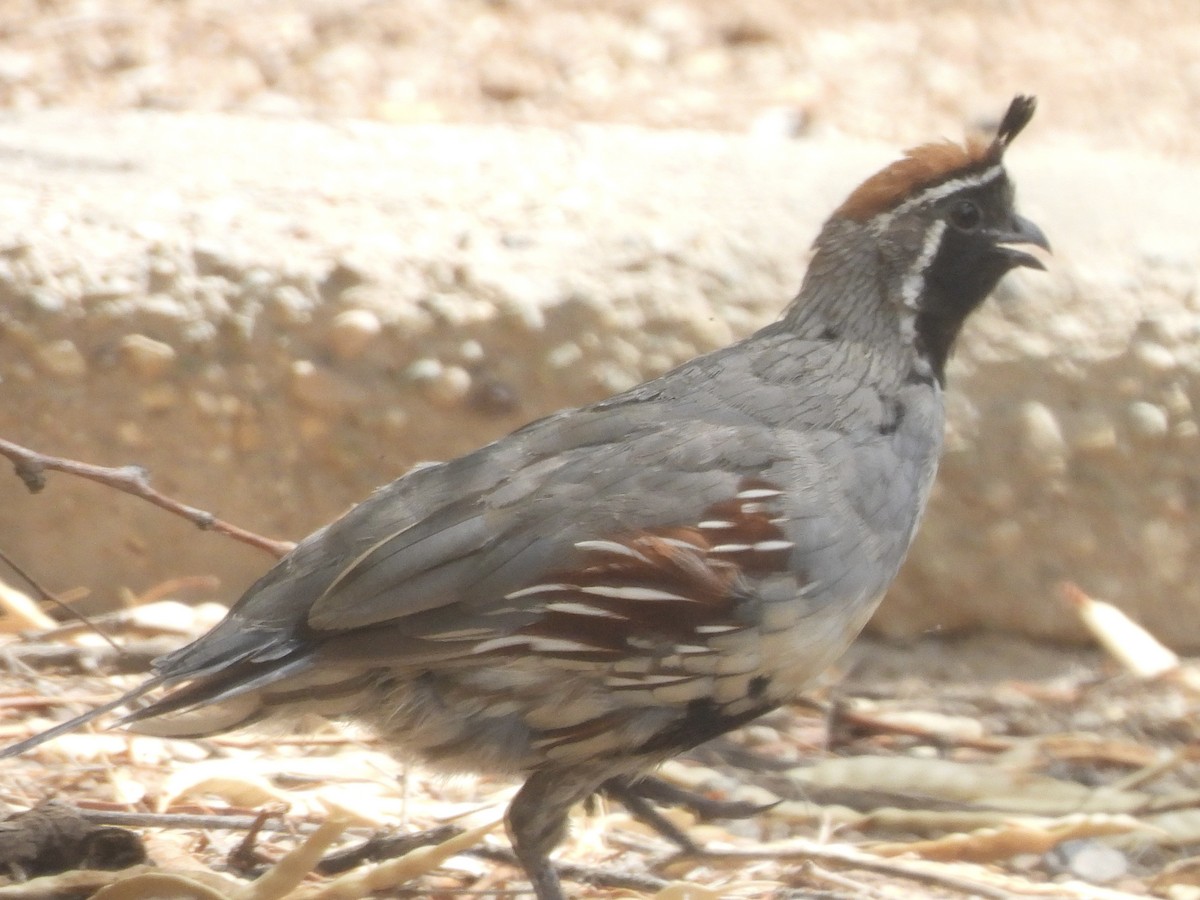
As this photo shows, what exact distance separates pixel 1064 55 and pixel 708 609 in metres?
5.36

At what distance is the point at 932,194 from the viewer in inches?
153

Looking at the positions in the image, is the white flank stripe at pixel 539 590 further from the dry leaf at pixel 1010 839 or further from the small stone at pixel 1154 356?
the small stone at pixel 1154 356

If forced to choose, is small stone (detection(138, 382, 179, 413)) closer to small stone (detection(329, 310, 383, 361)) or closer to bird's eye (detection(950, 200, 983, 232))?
small stone (detection(329, 310, 383, 361))

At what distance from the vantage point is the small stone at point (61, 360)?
501 cm

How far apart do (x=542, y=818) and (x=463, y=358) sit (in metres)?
2.00

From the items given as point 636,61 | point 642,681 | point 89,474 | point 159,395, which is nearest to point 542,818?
point 642,681

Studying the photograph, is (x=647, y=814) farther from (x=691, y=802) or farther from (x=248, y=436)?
(x=248, y=436)

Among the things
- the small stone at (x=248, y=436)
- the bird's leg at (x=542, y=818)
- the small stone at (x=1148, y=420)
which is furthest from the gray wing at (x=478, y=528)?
the small stone at (x=1148, y=420)

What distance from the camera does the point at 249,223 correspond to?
5.23 meters

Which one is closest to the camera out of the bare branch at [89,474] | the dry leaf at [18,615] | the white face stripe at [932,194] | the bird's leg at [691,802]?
the bare branch at [89,474]

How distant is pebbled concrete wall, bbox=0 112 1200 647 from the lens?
506cm

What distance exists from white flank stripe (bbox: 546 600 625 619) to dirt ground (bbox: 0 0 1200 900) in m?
0.61

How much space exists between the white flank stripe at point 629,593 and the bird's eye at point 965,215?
1.23 meters

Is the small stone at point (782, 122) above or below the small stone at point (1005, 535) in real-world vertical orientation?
above
